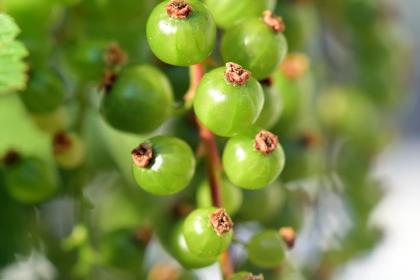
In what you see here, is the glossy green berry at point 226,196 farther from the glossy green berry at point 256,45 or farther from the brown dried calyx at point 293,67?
the brown dried calyx at point 293,67

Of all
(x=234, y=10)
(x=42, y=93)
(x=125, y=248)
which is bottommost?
(x=125, y=248)

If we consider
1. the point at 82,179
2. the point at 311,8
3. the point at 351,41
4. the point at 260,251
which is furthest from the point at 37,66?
the point at 351,41

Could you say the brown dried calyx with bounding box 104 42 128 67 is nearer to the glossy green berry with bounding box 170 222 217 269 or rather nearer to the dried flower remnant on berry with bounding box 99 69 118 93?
the dried flower remnant on berry with bounding box 99 69 118 93

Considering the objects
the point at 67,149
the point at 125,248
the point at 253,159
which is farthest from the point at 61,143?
the point at 253,159

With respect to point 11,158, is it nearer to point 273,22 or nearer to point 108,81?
point 108,81

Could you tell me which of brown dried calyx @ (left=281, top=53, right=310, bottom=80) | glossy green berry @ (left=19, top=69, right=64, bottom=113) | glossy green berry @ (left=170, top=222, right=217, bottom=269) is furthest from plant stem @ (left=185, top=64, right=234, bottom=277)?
brown dried calyx @ (left=281, top=53, right=310, bottom=80)

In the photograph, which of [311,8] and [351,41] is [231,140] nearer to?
[311,8]
